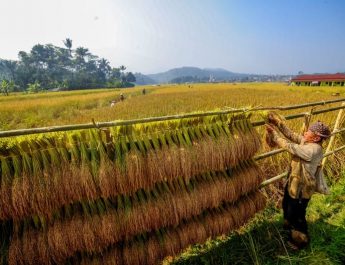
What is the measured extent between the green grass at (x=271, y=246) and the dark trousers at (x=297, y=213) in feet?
0.83

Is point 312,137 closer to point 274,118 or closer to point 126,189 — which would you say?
point 274,118

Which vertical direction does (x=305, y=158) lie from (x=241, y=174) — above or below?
above

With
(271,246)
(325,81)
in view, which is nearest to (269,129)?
(271,246)

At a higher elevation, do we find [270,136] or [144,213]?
[270,136]

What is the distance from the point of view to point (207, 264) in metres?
3.42

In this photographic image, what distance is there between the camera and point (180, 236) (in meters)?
2.95

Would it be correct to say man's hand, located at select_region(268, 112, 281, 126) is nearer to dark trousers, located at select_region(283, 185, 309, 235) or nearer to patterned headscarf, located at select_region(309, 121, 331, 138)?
patterned headscarf, located at select_region(309, 121, 331, 138)

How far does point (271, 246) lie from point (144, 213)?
2.06 meters

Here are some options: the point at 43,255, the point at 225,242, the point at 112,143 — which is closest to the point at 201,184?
the point at 112,143

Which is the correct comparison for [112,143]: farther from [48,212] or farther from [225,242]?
[225,242]

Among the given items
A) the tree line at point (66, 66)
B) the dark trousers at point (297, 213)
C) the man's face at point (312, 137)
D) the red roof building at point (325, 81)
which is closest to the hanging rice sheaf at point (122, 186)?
the man's face at point (312, 137)

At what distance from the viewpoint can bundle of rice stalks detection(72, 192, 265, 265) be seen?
2668mm

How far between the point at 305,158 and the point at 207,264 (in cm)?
175

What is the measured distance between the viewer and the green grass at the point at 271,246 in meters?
3.45
